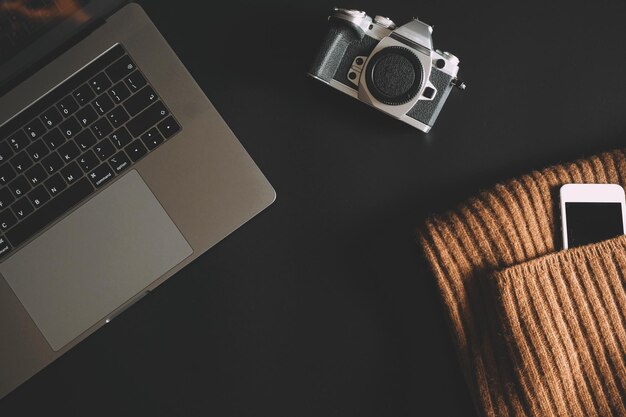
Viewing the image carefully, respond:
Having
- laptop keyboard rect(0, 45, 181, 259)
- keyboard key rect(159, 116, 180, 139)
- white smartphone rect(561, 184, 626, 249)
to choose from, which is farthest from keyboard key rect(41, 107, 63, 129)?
white smartphone rect(561, 184, 626, 249)

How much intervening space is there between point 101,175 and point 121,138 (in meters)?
0.04

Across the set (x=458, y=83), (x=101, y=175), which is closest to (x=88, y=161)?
(x=101, y=175)

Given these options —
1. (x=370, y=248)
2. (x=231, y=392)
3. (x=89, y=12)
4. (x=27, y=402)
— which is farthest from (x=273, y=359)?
(x=89, y=12)

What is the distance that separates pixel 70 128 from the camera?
68cm

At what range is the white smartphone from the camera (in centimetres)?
67

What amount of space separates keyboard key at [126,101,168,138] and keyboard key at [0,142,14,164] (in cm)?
12

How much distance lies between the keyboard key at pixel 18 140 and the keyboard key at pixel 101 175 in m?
0.07

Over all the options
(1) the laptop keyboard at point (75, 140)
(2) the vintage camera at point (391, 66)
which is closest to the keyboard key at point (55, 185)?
(1) the laptop keyboard at point (75, 140)

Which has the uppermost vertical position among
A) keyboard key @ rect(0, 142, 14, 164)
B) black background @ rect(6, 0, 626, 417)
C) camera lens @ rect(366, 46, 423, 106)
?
keyboard key @ rect(0, 142, 14, 164)

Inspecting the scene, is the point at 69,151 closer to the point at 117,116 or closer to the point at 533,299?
the point at 117,116

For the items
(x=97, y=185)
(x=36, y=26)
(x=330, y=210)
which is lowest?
(x=330, y=210)

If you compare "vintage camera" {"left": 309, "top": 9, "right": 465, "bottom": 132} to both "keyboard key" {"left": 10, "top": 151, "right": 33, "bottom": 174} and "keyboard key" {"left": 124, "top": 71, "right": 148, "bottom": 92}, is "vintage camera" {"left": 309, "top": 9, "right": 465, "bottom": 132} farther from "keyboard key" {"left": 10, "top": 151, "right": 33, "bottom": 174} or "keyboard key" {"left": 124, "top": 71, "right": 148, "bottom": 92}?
"keyboard key" {"left": 10, "top": 151, "right": 33, "bottom": 174}

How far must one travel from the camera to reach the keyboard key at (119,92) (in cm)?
68

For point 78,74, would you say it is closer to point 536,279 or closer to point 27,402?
point 27,402
